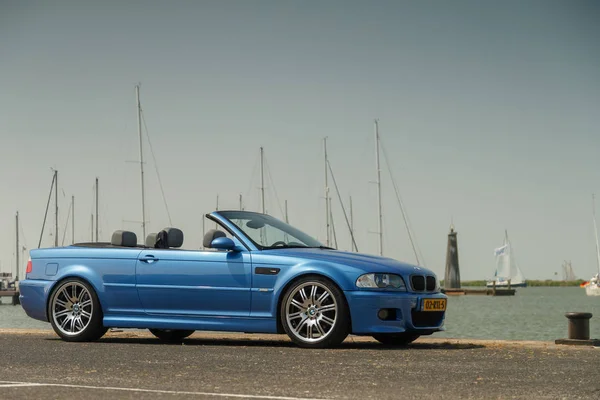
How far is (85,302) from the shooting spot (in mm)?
12477

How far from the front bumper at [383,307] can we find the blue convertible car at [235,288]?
0.4 inches

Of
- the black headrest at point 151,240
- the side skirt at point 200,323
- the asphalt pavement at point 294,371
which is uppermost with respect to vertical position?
the black headrest at point 151,240

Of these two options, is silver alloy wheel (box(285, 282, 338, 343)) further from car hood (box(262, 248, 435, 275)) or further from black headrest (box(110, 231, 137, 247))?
black headrest (box(110, 231, 137, 247))

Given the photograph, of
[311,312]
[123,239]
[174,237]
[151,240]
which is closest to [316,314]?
[311,312]

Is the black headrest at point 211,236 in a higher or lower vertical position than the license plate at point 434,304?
higher

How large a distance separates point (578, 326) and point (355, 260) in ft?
9.16

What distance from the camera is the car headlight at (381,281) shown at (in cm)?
1089

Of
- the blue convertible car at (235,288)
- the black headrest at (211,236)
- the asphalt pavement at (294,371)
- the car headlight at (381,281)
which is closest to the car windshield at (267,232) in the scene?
the blue convertible car at (235,288)

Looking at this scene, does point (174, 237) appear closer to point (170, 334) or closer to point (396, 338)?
point (170, 334)

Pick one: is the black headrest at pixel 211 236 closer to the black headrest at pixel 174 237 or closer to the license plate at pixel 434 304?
the black headrest at pixel 174 237

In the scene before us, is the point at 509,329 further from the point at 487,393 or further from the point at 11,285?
the point at 11,285

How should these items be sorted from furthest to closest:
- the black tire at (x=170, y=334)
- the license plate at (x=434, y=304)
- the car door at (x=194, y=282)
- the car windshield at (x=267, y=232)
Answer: the black tire at (x=170, y=334) < the car windshield at (x=267, y=232) < the car door at (x=194, y=282) < the license plate at (x=434, y=304)

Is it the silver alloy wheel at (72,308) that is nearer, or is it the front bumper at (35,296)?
the silver alloy wheel at (72,308)

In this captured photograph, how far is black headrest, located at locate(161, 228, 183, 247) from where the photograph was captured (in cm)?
1239
